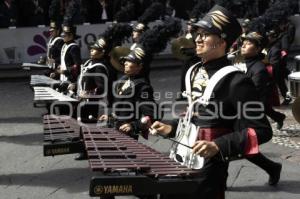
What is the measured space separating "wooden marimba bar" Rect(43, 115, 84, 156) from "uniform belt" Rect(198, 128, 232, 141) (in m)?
1.67

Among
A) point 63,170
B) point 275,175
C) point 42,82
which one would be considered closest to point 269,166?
point 275,175

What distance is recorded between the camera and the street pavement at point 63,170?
677 cm

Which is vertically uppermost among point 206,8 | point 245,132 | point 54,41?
point 206,8

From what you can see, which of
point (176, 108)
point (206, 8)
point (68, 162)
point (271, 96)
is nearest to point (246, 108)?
point (68, 162)

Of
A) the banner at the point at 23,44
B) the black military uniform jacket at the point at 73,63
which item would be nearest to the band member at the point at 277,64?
the black military uniform jacket at the point at 73,63

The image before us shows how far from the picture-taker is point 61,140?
5.16m

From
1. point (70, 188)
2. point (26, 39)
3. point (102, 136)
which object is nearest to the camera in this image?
point (102, 136)

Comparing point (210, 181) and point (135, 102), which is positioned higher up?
point (135, 102)

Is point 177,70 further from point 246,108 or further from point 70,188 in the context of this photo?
point 246,108

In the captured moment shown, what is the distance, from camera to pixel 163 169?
3416mm

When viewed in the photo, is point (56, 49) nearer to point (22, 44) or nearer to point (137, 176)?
point (22, 44)

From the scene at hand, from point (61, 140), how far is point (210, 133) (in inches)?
71.2

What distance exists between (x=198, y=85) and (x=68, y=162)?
14.9 feet

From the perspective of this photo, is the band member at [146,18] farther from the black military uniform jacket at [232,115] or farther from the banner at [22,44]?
the black military uniform jacket at [232,115]
